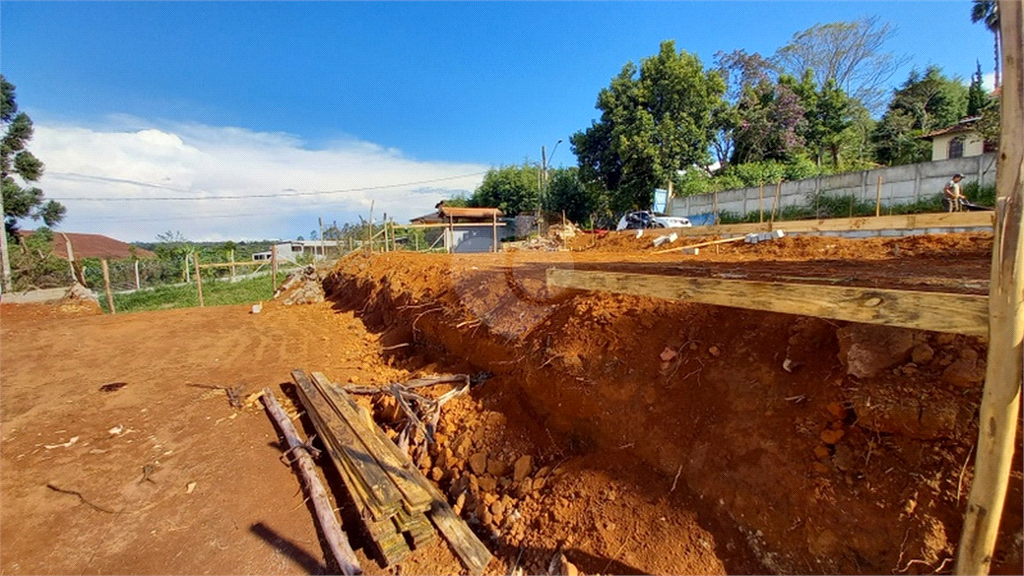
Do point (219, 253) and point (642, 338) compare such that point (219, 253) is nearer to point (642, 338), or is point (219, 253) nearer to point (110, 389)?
point (110, 389)

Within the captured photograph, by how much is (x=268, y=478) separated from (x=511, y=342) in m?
2.70

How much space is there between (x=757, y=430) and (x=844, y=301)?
98cm

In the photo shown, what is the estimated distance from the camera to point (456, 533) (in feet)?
9.49

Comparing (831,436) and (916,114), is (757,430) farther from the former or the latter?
(916,114)

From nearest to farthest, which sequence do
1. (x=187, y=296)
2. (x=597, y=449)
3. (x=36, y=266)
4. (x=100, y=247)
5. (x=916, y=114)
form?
(x=597, y=449)
(x=36, y=266)
(x=187, y=296)
(x=916, y=114)
(x=100, y=247)

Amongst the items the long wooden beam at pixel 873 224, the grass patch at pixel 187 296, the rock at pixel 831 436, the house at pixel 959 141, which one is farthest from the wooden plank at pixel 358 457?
the house at pixel 959 141

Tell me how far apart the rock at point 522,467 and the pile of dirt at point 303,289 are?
31.7 ft

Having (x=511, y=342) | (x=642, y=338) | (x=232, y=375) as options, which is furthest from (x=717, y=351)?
(x=232, y=375)

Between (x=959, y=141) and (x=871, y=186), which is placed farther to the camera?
(x=959, y=141)

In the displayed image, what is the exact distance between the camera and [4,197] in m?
13.9

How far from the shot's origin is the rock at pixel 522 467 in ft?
10.7

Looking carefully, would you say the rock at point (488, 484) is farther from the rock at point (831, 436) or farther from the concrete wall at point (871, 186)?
the concrete wall at point (871, 186)

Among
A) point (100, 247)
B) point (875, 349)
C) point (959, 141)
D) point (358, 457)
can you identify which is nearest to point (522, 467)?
point (358, 457)

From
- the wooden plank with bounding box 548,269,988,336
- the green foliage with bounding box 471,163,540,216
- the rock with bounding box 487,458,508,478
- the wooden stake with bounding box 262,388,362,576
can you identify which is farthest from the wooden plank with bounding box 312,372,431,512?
the green foliage with bounding box 471,163,540,216
